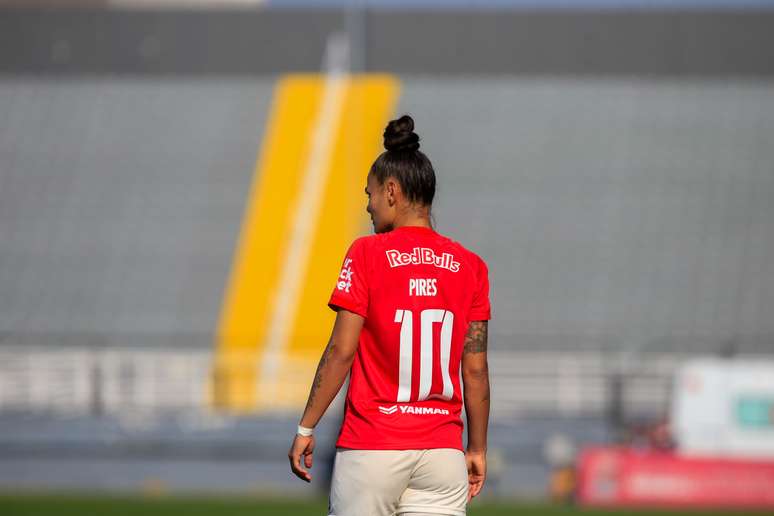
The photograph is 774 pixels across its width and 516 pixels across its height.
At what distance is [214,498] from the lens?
13703 mm

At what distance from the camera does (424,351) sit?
3.80 metres

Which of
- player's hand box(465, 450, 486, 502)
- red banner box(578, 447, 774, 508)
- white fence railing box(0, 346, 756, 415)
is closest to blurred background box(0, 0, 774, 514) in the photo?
white fence railing box(0, 346, 756, 415)

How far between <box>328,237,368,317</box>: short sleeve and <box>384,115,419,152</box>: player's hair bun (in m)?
0.31

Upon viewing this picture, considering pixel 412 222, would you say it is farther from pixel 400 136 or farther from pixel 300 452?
pixel 300 452

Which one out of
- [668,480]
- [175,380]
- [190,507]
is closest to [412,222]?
[190,507]

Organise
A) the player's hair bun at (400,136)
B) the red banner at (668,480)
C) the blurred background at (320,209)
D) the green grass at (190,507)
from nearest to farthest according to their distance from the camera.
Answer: the player's hair bun at (400,136) → the green grass at (190,507) → the red banner at (668,480) → the blurred background at (320,209)

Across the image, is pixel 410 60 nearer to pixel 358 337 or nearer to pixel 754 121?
pixel 754 121

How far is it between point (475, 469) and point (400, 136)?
1.04 m

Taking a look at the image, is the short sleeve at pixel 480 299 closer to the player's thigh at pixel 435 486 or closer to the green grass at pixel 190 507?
the player's thigh at pixel 435 486

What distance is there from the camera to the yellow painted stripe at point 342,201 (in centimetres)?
2398

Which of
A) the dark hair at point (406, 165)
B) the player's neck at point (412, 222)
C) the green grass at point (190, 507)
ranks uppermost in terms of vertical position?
the dark hair at point (406, 165)

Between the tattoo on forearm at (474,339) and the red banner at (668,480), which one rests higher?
the tattoo on forearm at (474,339)

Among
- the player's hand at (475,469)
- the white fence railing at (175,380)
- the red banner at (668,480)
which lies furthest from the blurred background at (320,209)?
the player's hand at (475,469)

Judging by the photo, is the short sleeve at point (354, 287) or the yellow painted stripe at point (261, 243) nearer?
the short sleeve at point (354, 287)
